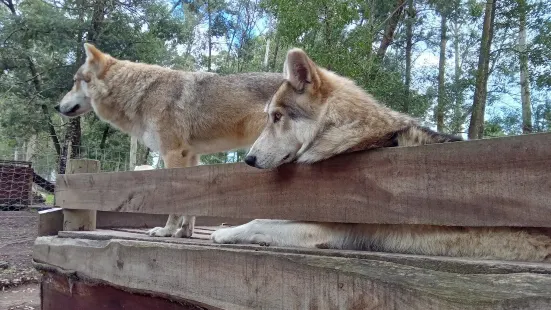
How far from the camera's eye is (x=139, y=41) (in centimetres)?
1670

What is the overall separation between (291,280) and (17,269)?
7.69 m

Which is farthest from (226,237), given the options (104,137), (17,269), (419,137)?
(104,137)

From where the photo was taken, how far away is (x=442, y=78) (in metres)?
16.7

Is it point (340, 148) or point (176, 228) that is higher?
point (340, 148)

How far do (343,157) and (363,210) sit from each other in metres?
0.25

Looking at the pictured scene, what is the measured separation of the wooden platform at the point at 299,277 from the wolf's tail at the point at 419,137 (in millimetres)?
637

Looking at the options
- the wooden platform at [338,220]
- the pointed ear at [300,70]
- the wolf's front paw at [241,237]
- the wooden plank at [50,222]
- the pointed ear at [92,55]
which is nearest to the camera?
the wooden platform at [338,220]

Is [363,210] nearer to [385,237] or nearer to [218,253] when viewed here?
[385,237]

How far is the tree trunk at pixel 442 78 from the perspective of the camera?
14.6 metres

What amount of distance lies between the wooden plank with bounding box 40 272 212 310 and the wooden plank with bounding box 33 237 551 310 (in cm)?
8

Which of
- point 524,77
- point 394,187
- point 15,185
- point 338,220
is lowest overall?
point 15,185

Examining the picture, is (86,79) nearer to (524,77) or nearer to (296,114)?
(296,114)

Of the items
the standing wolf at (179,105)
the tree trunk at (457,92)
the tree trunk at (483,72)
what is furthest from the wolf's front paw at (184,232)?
the tree trunk at (457,92)

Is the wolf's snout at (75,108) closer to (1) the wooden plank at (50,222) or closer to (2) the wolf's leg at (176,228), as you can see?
(1) the wooden plank at (50,222)
